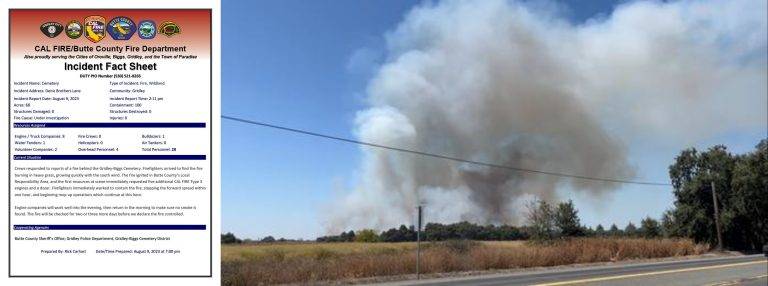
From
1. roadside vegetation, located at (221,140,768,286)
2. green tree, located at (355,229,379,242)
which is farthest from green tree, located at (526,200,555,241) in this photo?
green tree, located at (355,229,379,242)

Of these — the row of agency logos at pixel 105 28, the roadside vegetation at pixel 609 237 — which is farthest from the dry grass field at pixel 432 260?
the row of agency logos at pixel 105 28

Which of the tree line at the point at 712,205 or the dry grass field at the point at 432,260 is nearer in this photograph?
the dry grass field at the point at 432,260

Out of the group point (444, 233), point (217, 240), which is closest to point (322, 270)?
point (217, 240)

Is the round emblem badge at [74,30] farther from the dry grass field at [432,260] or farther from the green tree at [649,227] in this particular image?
the green tree at [649,227]

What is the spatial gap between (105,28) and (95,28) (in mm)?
69

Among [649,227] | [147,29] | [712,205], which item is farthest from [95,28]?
[649,227]

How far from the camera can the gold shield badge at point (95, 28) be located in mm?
3857

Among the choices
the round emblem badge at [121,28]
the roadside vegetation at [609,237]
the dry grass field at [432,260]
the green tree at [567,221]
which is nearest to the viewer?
the round emblem badge at [121,28]

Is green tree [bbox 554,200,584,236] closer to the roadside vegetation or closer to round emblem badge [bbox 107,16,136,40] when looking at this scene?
the roadside vegetation

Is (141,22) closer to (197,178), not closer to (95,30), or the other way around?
(95,30)

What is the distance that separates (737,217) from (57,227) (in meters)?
60.9

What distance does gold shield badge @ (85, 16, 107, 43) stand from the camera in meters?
3.86

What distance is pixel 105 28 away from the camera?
386 centimetres

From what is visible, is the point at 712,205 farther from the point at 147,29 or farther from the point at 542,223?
the point at 147,29
